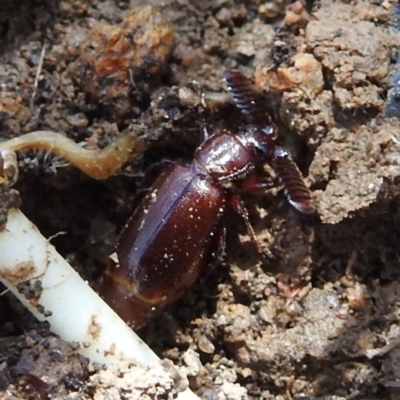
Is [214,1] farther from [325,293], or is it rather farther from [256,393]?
[256,393]

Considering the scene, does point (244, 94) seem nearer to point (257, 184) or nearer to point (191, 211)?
point (257, 184)

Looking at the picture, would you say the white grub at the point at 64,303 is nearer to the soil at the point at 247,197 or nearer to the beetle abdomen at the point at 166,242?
the soil at the point at 247,197

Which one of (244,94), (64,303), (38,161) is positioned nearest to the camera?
(64,303)

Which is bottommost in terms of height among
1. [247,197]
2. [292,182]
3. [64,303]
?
[64,303]

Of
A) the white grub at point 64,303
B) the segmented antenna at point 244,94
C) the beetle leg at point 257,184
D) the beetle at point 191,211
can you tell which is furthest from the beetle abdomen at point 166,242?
the segmented antenna at point 244,94

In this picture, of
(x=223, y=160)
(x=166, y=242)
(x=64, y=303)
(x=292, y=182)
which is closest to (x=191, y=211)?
(x=166, y=242)

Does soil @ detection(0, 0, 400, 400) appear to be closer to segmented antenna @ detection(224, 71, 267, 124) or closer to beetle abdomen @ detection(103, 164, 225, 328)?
segmented antenna @ detection(224, 71, 267, 124)
